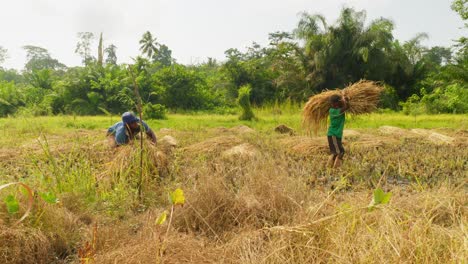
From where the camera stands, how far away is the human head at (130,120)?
4.50m

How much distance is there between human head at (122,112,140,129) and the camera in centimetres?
450

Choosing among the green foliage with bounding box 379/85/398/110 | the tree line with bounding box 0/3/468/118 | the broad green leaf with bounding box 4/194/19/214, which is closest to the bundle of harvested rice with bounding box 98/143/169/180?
the broad green leaf with bounding box 4/194/19/214

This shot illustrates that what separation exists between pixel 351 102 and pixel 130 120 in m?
2.95

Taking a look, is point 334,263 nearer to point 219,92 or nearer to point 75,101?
point 75,101

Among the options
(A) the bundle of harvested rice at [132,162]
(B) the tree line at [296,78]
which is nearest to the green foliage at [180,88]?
(B) the tree line at [296,78]

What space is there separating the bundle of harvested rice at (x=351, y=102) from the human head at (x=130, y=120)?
8.74ft

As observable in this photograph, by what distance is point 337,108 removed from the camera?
16.1ft

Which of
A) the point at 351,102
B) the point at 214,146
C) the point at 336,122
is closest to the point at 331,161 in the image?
the point at 336,122

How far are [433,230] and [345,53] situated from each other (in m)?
16.3

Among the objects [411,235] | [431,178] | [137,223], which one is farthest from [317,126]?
[411,235]

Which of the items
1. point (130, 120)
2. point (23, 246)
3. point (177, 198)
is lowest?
point (23, 246)

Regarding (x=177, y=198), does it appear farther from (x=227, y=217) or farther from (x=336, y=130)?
(x=336, y=130)

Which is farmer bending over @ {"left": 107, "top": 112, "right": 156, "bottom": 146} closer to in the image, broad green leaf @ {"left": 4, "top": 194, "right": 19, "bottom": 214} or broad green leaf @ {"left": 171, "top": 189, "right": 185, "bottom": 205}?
broad green leaf @ {"left": 4, "top": 194, "right": 19, "bottom": 214}

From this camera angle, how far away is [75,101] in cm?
1568
